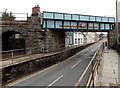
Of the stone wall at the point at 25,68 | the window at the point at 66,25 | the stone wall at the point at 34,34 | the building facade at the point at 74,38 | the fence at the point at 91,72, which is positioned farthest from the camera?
the building facade at the point at 74,38

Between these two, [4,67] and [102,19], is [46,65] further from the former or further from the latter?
[102,19]

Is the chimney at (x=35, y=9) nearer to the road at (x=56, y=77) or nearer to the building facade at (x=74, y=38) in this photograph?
the road at (x=56, y=77)

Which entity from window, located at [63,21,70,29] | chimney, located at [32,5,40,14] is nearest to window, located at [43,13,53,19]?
chimney, located at [32,5,40,14]

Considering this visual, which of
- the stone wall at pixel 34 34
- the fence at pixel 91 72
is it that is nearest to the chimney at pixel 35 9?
the stone wall at pixel 34 34

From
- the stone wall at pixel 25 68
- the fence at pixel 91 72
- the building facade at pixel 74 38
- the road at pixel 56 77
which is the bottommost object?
the road at pixel 56 77

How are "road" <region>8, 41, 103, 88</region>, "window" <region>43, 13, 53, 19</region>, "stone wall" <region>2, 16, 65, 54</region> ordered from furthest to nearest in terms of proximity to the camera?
"window" <region>43, 13, 53, 19</region> < "stone wall" <region>2, 16, 65, 54</region> < "road" <region>8, 41, 103, 88</region>

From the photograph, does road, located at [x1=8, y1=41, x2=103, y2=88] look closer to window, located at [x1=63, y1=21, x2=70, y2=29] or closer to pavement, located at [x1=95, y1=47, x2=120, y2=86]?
pavement, located at [x1=95, y1=47, x2=120, y2=86]

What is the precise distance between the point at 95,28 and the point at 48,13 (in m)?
10.7

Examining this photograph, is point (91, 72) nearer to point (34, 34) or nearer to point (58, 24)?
point (34, 34)

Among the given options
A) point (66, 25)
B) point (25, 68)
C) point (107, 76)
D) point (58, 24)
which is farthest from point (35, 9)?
point (107, 76)

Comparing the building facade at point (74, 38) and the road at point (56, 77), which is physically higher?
the building facade at point (74, 38)

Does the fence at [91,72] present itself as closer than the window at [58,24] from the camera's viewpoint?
Yes

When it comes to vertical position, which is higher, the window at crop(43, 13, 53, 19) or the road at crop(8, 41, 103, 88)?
the window at crop(43, 13, 53, 19)

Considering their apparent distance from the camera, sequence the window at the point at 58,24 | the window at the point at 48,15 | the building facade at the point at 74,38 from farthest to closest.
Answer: the building facade at the point at 74,38, the window at the point at 58,24, the window at the point at 48,15
